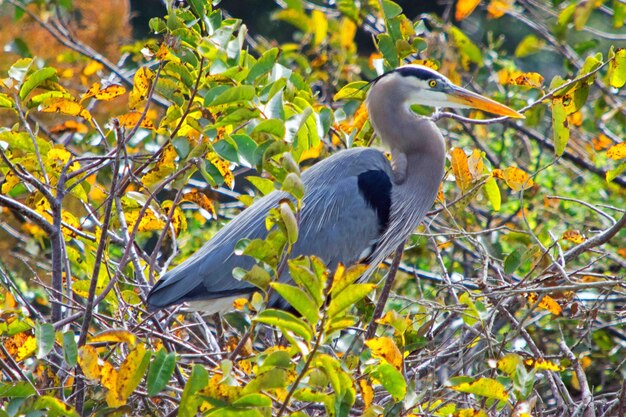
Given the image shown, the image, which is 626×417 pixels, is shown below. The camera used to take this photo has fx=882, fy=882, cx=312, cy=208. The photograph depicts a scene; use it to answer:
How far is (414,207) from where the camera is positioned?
359cm

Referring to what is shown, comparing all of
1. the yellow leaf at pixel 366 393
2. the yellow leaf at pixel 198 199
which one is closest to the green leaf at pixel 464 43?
the yellow leaf at pixel 198 199

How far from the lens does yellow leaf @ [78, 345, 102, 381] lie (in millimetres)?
1900

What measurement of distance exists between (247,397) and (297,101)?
3.28 ft

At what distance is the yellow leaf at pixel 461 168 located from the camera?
2684mm

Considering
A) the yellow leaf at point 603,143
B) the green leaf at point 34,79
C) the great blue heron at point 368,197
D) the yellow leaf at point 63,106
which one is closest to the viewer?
the green leaf at point 34,79

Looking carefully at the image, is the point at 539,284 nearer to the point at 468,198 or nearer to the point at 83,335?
the point at 468,198

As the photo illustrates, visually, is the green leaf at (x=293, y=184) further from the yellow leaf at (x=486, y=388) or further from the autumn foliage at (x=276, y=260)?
the yellow leaf at (x=486, y=388)

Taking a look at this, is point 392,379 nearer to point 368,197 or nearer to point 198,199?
point 198,199

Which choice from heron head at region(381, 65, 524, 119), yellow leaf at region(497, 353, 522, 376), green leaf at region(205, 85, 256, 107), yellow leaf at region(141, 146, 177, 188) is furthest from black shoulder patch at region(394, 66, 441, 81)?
yellow leaf at region(497, 353, 522, 376)

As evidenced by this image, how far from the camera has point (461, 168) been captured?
8.86 ft

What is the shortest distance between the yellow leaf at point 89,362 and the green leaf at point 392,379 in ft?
1.96

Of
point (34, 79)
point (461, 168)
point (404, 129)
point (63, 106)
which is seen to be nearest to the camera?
point (34, 79)

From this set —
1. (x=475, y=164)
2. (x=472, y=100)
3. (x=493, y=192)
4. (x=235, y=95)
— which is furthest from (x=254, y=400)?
(x=472, y=100)

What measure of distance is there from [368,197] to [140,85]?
1.20 meters
